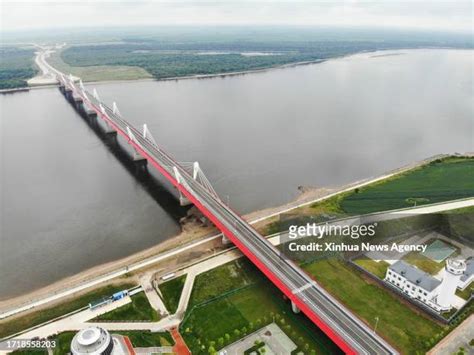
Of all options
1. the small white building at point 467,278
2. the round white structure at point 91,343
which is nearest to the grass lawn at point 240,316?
the round white structure at point 91,343

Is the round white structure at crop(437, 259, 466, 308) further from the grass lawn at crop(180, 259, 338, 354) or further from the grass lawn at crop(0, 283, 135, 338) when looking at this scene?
the grass lawn at crop(0, 283, 135, 338)

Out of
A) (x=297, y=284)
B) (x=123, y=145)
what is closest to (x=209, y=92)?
(x=123, y=145)

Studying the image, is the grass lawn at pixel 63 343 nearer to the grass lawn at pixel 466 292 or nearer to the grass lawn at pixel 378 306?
the grass lawn at pixel 378 306

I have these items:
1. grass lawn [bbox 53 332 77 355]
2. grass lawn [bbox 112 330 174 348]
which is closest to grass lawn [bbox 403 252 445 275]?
grass lawn [bbox 112 330 174 348]

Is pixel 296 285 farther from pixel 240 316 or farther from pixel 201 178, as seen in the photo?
pixel 201 178

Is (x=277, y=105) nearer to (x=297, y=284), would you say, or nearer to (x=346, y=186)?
(x=346, y=186)

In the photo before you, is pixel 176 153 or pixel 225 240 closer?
pixel 225 240

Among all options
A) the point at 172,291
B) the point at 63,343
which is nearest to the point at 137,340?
the point at 63,343
